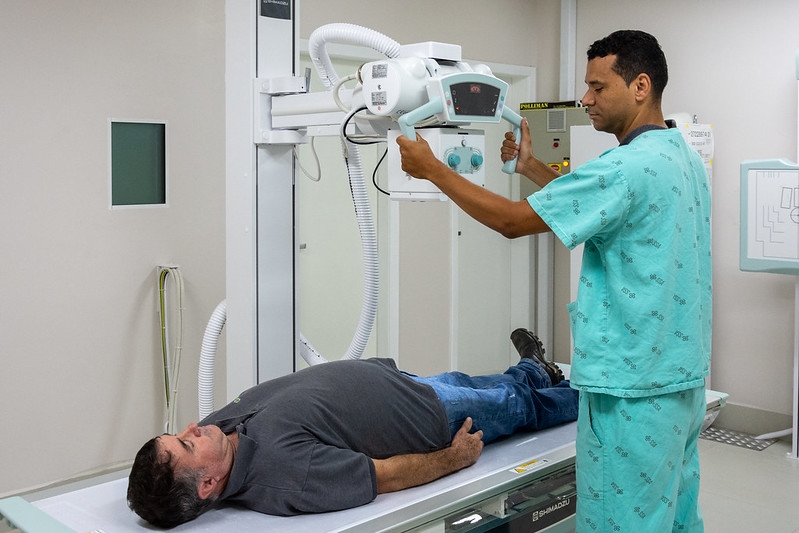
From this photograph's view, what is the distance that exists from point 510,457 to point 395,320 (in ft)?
8.34

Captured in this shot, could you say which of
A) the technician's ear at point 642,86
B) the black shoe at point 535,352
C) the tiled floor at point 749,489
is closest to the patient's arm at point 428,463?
the black shoe at point 535,352

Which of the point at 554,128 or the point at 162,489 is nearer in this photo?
the point at 162,489

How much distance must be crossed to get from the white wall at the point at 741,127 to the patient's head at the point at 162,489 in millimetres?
3757

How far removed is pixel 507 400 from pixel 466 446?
0.88ft

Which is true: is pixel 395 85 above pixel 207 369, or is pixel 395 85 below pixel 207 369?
above

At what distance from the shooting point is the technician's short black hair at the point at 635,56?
6.55ft

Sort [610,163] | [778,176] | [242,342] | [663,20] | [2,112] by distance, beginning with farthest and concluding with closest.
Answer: [663,20] < [778,176] < [2,112] < [242,342] < [610,163]

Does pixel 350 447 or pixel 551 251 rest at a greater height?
pixel 551 251

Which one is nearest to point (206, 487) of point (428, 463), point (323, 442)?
point (323, 442)

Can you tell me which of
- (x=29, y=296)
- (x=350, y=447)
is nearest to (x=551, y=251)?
(x=29, y=296)

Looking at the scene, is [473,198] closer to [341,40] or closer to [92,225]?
[341,40]

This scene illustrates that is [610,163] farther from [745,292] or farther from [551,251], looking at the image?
[551,251]

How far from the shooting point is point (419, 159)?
2.03 m

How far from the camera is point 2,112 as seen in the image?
10.9 ft
